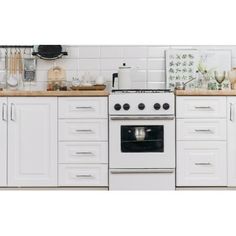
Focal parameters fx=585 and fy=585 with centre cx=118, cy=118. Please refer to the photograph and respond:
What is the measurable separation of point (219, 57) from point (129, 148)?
5.18 feet

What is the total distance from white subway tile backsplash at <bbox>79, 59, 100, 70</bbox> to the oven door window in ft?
3.40

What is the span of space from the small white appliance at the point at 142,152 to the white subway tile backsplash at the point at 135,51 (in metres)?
0.86

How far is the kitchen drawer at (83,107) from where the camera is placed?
5.85m

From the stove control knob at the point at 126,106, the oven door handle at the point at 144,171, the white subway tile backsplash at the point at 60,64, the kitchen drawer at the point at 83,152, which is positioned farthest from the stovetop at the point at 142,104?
the white subway tile backsplash at the point at 60,64

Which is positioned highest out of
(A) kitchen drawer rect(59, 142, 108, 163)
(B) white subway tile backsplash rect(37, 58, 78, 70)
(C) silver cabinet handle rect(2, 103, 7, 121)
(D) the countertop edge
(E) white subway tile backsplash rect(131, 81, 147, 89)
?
(B) white subway tile backsplash rect(37, 58, 78, 70)

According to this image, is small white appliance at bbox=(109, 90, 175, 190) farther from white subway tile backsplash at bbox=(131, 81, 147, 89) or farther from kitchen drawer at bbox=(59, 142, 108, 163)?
white subway tile backsplash at bbox=(131, 81, 147, 89)

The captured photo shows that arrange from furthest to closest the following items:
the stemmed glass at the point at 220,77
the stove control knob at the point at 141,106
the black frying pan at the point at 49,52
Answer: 1. the black frying pan at the point at 49,52
2. the stemmed glass at the point at 220,77
3. the stove control knob at the point at 141,106

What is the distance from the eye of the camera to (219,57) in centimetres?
656

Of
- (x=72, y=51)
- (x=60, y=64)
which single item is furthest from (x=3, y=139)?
(x=72, y=51)

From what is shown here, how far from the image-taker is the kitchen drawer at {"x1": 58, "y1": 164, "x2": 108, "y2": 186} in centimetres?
586

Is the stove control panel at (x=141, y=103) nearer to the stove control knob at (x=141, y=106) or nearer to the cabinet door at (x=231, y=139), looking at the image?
the stove control knob at (x=141, y=106)

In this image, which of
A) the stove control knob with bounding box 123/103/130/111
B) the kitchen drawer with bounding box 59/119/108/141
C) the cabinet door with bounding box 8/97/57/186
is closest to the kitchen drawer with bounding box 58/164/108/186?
the cabinet door with bounding box 8/97/57/186

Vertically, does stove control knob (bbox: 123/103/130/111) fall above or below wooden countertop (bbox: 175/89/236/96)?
below

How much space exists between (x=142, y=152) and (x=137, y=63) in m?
1.21
